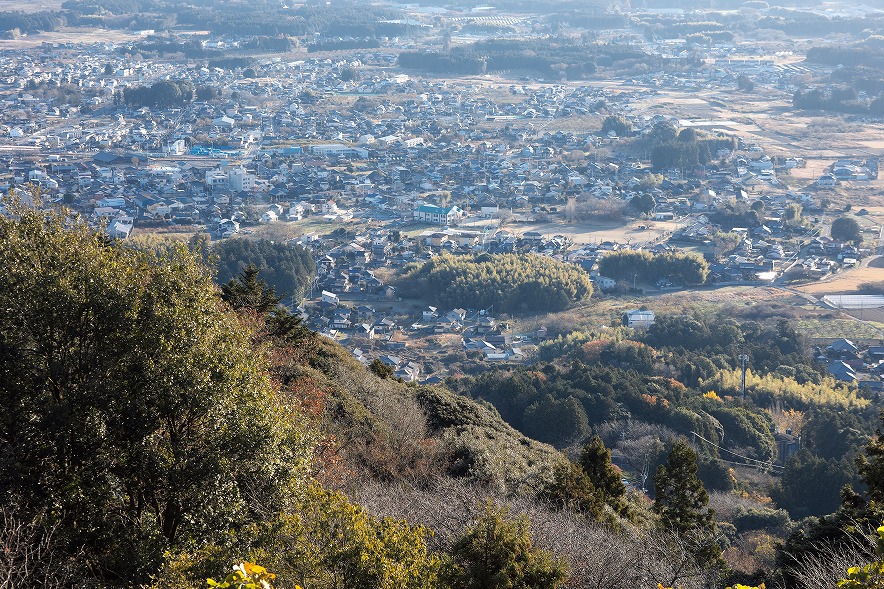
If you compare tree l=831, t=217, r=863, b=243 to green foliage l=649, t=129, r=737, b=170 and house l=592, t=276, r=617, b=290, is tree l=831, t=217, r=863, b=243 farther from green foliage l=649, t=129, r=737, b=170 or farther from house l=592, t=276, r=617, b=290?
green foliage l=649, t=129, r=737, b=170

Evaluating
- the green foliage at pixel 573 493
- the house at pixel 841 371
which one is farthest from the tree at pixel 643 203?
the green foliage at pixel 573 493

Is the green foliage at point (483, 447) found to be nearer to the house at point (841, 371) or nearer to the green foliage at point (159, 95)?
the house at point (841, 371)

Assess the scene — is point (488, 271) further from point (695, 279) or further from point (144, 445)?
point (144, 445)

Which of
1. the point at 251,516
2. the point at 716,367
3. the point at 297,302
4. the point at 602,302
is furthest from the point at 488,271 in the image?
the point at 251,516

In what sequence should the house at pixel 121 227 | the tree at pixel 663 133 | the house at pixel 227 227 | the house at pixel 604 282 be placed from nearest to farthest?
the house at pixel 604 282, the house at pixel 121 227, the house at pixel 227 227, the tree at pixel 663 133

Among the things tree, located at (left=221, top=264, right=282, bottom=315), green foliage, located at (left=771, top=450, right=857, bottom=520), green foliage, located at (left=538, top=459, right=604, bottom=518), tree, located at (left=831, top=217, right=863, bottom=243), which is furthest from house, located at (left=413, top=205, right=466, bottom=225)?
green foliage, located at (left=538, top=459, right=604, bottom=518)

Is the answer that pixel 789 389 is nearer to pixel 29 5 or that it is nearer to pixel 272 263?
pixel 272 263
